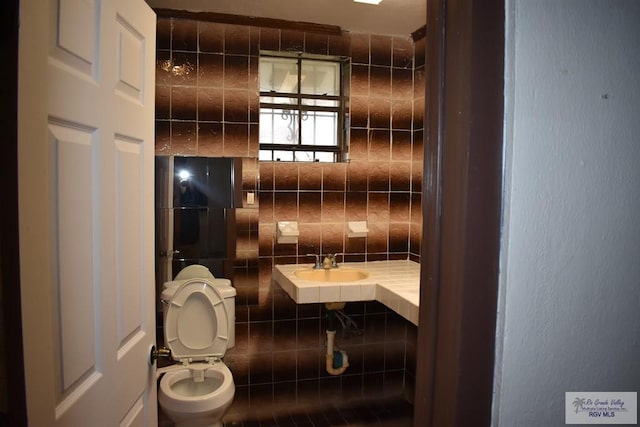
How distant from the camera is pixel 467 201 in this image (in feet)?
1.97

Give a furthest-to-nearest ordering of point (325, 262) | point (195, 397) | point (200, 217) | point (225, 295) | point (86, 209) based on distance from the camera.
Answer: point (325, 262)
point (200, 217)
point (225, 295)
point (195, 397)
point (86, 209)

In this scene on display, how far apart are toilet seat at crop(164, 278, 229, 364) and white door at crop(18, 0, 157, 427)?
1.06 m

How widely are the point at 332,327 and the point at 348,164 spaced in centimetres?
112

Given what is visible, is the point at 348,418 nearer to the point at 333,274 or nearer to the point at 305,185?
the point at 333,274

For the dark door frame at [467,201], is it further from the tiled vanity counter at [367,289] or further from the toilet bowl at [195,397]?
the toilet bowl at [195,397]

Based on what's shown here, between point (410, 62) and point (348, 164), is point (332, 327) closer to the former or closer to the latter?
point (348, 164)

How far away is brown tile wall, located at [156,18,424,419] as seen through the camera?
8.78 feet

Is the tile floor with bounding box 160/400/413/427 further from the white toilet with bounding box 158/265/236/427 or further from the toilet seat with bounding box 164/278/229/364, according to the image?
the toilet seat with bounding box 164/278/229/364

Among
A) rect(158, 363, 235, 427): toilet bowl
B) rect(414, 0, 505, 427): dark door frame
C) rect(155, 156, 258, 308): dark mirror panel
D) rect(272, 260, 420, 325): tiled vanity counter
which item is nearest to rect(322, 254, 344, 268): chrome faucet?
rect(272, 260, 420, 325): tiled vanity counter

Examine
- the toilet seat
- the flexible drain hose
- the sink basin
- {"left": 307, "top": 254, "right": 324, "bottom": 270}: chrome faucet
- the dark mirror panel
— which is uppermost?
the dark mirror panel

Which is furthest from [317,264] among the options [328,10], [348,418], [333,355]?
[328,10]

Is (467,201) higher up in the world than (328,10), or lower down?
→ lower down

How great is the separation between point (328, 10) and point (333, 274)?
5.49ft

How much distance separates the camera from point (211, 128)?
2.71 m
